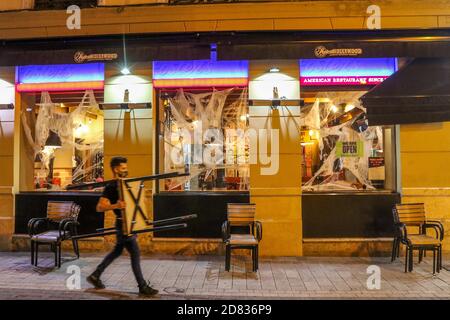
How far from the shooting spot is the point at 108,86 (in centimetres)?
835

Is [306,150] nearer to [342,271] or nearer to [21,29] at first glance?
[342,271]

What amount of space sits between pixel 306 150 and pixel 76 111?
5079mm

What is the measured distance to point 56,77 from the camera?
8.70 meters

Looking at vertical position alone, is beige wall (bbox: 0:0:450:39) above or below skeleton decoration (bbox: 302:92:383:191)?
above

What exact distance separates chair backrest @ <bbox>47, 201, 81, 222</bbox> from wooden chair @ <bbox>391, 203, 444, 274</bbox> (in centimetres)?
584

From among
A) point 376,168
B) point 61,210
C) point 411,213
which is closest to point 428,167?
point 376,168

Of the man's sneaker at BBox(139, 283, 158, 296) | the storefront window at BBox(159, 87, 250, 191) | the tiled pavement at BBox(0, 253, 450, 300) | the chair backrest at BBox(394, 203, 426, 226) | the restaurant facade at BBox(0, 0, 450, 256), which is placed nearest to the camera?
the man's sneaker at BBox(139, 283, 158, 296)

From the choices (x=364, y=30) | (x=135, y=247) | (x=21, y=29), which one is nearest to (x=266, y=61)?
(x=364, y=30)

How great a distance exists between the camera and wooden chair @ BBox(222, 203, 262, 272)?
6.52m

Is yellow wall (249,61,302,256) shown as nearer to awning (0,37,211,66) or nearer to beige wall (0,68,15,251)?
awning (0,37,211,66)

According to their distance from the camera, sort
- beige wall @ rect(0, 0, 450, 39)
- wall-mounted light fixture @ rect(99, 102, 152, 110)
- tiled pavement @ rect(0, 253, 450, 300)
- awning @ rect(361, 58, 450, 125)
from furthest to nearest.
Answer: wall-mounted light fixture @ rect(99, 102, 152, 110)
beige wall @ rect(0, 0, 450, 39)
awning @ rect(361, 58, 450, 125)
tiled pavement @ rect(0, 253, 450, 300)

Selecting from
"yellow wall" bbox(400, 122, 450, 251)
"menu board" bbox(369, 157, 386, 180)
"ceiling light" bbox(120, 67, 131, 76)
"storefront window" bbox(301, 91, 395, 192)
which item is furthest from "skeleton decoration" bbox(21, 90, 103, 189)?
"yellow wall" bbox(400, 122, 450, 251)

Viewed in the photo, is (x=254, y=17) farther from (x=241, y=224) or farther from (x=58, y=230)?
(x=58, y=230)

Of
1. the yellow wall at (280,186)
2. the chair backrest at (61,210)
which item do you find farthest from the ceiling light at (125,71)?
the chair backrest at (61,210)
